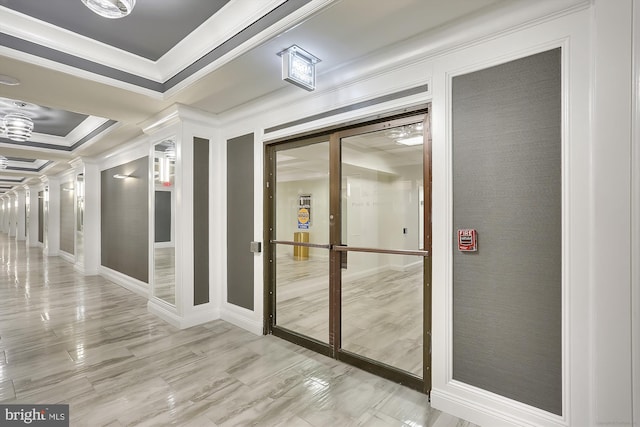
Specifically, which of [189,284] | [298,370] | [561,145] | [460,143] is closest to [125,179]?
[189,284]

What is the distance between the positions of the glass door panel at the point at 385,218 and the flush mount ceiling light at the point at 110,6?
2.06 m

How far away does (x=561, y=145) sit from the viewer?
1.87 meters

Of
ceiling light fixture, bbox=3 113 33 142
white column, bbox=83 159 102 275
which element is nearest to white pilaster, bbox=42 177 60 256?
white column, bbox=83 159 102 275

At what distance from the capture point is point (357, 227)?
3.46 m

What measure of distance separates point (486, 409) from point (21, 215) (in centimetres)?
2413

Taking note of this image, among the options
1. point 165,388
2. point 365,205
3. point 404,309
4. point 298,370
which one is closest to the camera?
point 165,388

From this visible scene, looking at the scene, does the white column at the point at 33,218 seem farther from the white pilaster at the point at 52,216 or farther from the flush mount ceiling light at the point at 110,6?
the flush mount ceiling light at the point at 110,6

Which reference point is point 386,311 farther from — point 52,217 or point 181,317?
point 52,217

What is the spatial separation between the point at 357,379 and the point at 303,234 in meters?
1.93

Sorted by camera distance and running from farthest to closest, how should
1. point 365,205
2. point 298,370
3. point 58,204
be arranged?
point 58,204, point 365,205, point 298,370

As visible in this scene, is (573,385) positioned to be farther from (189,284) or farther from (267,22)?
(189,284)

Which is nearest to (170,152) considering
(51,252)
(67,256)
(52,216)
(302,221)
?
(302,221)

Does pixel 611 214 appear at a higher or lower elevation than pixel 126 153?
lower

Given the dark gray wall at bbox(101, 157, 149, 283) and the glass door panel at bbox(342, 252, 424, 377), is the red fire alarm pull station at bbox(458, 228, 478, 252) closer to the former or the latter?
the glass door panel at bbox(342, 252, 424, 377)
